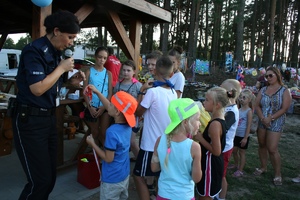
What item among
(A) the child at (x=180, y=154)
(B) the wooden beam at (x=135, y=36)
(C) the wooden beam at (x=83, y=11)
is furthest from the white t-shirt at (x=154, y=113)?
(B) the wooden beam at (x=135, y=36)

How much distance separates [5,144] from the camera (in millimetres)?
3943

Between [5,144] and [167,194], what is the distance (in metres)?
Answer: 3.41

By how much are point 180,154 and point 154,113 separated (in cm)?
70

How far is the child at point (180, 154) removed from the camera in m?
1.61

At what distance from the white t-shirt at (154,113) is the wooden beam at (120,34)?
2.01m

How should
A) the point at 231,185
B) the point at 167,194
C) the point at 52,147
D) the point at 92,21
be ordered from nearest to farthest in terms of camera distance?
the point at 167,194
the point at 52,147
the point at 231,185
the point at 92,21

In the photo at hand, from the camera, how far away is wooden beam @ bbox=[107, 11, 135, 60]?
379cm

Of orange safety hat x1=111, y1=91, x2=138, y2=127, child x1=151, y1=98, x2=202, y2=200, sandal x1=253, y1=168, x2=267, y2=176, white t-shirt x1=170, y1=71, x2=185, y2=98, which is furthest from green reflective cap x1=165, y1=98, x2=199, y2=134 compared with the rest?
sandal x1=253, y1=168, x2=267, y2=176

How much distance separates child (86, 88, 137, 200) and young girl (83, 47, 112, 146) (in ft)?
4.18

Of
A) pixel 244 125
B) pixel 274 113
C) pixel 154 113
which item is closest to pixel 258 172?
pixel 244 125

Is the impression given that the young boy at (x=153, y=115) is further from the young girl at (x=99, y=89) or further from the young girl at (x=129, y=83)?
the young girl at (x=99, y=89)

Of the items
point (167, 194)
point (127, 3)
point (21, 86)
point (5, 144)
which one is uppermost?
point (127, 3)

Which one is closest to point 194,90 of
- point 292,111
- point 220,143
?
point 292,111

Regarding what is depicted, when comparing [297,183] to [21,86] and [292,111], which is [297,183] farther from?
[292,111]
